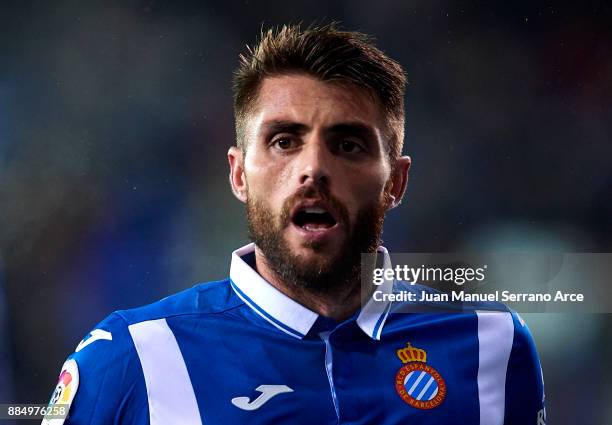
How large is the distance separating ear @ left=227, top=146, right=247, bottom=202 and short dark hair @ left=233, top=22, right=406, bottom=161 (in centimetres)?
5

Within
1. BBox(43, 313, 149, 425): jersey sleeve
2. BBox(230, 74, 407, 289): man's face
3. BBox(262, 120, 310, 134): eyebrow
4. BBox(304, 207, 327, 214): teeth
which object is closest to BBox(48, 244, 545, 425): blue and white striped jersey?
BBox(43, 313, 149, 425): jersey sleeve

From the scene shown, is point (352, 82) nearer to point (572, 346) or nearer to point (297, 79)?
point (297, 79)

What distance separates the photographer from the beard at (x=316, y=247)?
2.42m

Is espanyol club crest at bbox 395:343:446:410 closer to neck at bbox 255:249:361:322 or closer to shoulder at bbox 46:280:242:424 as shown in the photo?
neck at bbox 255:249:361:322

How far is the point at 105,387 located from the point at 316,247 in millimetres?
720

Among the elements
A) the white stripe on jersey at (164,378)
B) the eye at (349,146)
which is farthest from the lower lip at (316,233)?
the white stripe on jersey at (164,378)

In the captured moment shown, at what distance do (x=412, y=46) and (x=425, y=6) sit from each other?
255 mm

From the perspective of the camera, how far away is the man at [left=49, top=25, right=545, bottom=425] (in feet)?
7.72

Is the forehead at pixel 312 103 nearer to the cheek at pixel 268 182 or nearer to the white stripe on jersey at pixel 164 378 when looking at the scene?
the cheek at pixel 268 182

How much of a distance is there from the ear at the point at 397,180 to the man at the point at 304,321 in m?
0.02

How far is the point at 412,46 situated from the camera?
204 inches

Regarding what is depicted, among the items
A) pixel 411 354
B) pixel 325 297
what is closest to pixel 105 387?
pixel 325 297

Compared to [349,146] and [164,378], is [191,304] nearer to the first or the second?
[164,378]

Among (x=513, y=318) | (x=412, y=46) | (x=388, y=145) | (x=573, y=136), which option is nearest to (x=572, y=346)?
(x=573, y=136)
